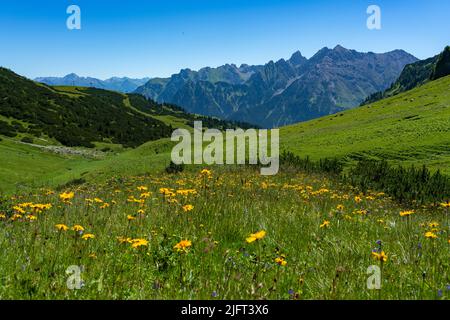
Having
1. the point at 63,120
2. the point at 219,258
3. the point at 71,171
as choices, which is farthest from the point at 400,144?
the point at 63,120

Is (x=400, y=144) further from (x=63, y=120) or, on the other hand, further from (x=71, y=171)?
(x=63, y=120)

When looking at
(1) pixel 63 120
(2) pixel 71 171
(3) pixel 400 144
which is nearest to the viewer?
(3) pixel 400 144

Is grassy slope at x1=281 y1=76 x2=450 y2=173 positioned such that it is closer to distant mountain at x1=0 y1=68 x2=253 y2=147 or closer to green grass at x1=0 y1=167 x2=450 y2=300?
green grass at x1=0 y1=167 x2=450 y2=300

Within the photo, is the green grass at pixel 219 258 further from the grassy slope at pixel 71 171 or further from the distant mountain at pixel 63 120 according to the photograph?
the distant mountain at pixel 63 120

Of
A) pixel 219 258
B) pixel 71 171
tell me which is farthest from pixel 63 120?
pixel 219 258

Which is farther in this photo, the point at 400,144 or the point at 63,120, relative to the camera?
the point at 63,120

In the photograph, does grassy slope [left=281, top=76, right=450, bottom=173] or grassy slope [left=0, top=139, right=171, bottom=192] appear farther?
grassy slope [left=0, top=139, right=171, bottom=192]

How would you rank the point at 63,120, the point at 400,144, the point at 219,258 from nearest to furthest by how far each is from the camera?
1. the point at 219,258
2. the point at 400,144
3. the point at 63,120

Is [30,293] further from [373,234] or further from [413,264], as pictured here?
[373,234]

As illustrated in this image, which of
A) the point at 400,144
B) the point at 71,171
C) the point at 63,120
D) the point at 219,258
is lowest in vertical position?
the point at 71,171

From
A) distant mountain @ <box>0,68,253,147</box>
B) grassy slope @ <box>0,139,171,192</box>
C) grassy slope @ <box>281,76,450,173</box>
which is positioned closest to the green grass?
grassy slope @ <box>281,76,450,173</box>

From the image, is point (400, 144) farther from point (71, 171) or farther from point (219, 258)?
point (71, 171)

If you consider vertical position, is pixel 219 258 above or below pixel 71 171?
above
